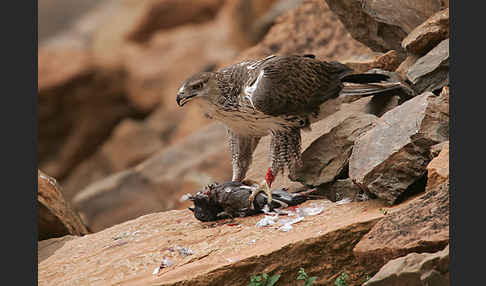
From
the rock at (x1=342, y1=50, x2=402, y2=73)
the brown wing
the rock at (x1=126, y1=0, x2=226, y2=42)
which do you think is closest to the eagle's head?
the brown wing

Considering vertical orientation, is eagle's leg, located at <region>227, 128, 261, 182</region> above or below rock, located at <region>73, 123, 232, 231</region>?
below

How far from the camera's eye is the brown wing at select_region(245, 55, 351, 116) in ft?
17.9

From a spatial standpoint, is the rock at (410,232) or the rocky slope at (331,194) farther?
the rocky slope at (331,194)

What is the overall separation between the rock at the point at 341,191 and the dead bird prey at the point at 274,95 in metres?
0.31

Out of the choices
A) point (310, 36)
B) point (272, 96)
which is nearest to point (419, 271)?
point (272, 96)

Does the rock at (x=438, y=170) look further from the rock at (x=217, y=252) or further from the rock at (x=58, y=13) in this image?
the rock at (x=58, y=13)

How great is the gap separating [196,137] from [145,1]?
6.22m

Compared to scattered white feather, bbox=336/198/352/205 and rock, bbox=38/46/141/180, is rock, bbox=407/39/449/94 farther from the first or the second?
rock, bbox=38/46/141/180

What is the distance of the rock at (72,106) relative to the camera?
579 inches

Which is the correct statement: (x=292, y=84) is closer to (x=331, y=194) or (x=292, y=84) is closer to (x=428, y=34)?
(x=331, y=194)

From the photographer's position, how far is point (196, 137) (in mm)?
11320

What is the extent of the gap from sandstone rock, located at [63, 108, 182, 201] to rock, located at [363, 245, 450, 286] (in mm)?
11161

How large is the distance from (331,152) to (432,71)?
1202 millimetres

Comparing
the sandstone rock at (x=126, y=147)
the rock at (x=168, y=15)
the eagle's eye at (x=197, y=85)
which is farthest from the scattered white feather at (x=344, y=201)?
the rock at (x=168, y=15)
